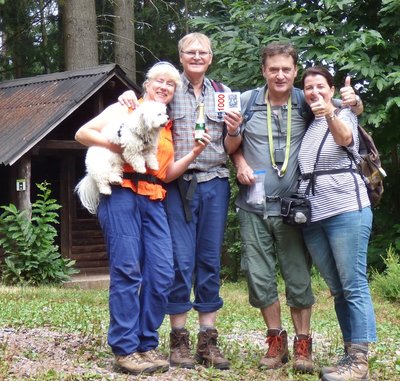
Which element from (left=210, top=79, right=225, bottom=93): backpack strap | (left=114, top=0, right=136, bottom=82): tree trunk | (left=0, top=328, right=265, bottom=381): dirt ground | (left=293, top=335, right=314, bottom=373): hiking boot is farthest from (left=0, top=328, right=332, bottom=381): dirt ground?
(left=114, top=0, right=136, bottom=82): tree trunk

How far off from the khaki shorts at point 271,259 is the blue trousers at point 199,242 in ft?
0.67

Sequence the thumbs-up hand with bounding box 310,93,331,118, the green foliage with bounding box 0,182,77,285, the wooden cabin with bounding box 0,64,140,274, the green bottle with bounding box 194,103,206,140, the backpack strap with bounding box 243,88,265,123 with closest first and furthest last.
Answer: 1. the thumbs-up hand with bounding box 310,93,331,118
2. the green bottle with bounding box 194,103,206,140
3. the backpack strap with bounding box 243,88,265,123
4. the green foliage with bounding box 0,182,77,285
5. the wooden cabin with bounding box 0,64,140,274

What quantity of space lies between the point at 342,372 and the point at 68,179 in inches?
475

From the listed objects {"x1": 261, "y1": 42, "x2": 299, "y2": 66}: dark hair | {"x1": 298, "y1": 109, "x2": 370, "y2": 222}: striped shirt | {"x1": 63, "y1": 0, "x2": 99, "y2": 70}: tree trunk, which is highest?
{"x1": 63, "y1": 0, "x2": 99, "y2": 70}: tree trunk

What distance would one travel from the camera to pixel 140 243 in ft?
16.7

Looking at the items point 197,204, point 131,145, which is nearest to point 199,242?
point 197,204

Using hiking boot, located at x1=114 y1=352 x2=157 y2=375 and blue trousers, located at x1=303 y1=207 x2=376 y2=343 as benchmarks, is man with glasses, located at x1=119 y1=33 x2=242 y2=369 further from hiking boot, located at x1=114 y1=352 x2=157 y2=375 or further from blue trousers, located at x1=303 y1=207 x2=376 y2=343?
blue trousers, located at x1=303 y1=207 x2=376 y2=343

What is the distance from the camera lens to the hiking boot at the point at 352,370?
493 centimetres

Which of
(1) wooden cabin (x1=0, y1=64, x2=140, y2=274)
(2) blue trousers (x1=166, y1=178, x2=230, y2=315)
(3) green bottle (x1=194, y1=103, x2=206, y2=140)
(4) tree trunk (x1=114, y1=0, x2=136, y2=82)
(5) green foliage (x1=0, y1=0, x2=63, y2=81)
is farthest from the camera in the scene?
(5) green foliage (x1=0, y1=0, x2=63, y2=81)

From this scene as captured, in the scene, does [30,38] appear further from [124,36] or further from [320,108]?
[320,108]

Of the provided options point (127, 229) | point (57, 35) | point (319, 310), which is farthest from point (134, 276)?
point (57, 35)

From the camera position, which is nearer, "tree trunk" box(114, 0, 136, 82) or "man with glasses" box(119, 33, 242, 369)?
"man with glasses" box(119, 33, 242, 369)

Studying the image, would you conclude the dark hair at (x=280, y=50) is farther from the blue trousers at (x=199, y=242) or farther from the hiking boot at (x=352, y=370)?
the hiking boot at (x=352, y=370)

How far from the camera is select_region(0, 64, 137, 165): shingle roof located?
13.4 m
